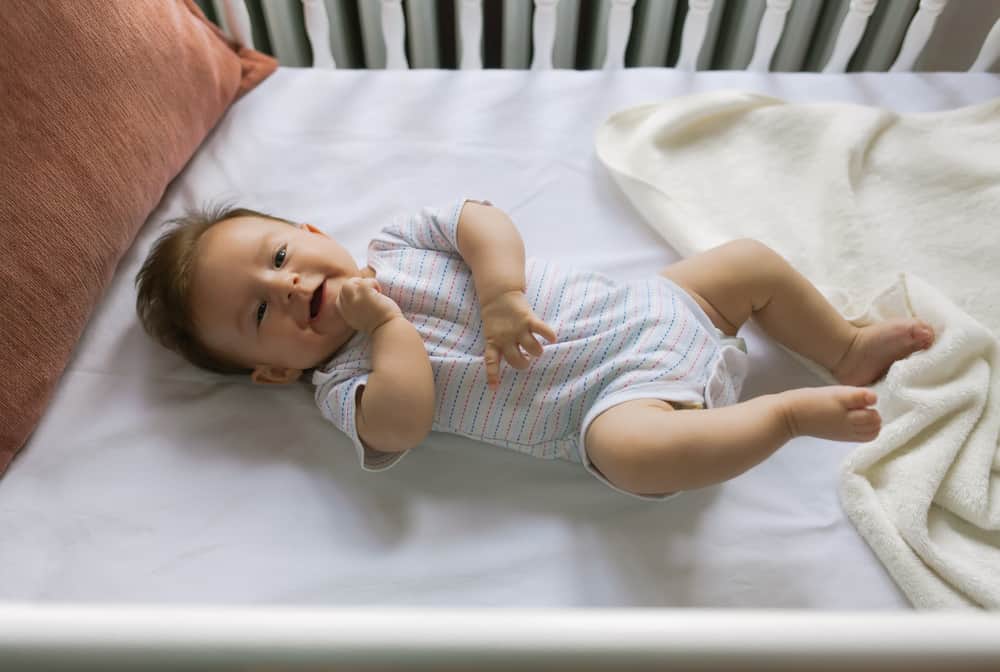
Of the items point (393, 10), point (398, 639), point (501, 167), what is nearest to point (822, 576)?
point (398, 639)

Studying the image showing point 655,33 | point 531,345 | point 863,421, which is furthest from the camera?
point 655,33

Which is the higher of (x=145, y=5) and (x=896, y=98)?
(x=145, y=5)

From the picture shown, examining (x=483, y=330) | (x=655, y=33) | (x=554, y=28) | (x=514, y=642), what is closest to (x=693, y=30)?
(x=655, y=33)

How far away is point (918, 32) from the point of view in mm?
1260

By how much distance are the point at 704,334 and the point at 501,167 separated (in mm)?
Result: 416

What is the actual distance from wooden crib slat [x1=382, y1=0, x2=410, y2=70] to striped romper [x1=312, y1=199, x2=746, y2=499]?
1.70 ft

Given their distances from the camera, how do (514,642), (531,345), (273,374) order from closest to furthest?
(514,642) → (531,345) → (273,374)

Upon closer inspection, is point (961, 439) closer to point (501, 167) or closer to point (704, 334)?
point (704, 334)

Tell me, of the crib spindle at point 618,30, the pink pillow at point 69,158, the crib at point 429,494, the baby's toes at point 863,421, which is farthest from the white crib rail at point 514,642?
the crib spindle at point 618,30

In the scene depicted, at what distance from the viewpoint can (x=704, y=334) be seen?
856 millimetres

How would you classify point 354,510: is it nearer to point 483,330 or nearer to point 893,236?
point 483,330

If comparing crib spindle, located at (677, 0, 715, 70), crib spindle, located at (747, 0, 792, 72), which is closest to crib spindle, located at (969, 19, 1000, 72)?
crib spindle, located at (747, 0, 792, 72)

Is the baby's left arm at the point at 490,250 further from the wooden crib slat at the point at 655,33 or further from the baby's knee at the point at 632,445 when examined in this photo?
the wooden crib slat at the point at 655,33

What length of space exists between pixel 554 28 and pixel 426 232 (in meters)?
0.56
